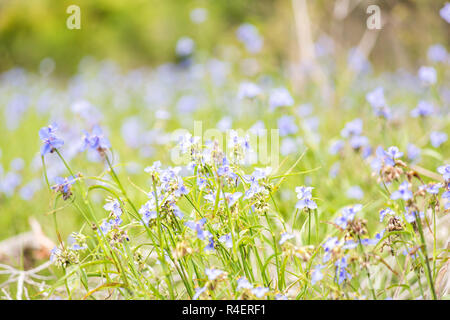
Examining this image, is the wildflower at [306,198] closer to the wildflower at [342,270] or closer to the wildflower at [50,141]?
the wildflower at [342,270]

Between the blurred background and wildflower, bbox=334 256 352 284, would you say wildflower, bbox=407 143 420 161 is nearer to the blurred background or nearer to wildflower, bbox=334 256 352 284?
wildflower, bbox=334 256 352 284

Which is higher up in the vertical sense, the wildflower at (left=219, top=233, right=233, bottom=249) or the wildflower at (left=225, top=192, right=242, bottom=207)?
the wildflower at (left=225, top=192, right=242, bottom=207)

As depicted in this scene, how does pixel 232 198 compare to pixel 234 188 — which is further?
pixel 234 188

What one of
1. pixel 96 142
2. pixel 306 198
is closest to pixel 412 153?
pixel 306 198

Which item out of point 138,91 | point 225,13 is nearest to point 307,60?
point 138,91

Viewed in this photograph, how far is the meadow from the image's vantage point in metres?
1.27

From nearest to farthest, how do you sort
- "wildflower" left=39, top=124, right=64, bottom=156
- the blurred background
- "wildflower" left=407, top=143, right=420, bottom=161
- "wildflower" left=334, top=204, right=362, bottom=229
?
"wildflower" left=334, top=204, right=362, bottom=229, "wildflower" left=39, top=124, right=64, bottom=156, "wildflower" left=407, top=143, right=420, bottom=161, the blurred background

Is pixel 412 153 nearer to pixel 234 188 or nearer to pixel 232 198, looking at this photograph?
pixel 234 188

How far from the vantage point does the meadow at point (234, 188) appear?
1267 millimetres

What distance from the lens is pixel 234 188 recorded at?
4.69 ft

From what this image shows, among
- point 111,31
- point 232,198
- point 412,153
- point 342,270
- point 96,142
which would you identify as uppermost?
point 111,31

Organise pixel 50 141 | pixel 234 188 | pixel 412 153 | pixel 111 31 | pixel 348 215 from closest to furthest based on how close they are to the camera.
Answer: pixel 348 215 → pixel 50 141 → pixel 234 188 → pixel 412 153 → pixel 111 31

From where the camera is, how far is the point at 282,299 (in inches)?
46.2

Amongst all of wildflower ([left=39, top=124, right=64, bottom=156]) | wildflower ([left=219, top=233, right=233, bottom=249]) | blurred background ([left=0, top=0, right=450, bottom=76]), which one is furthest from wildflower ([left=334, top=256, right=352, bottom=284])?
blurred background ([left=0, top=0, right=450, bottom=76])
